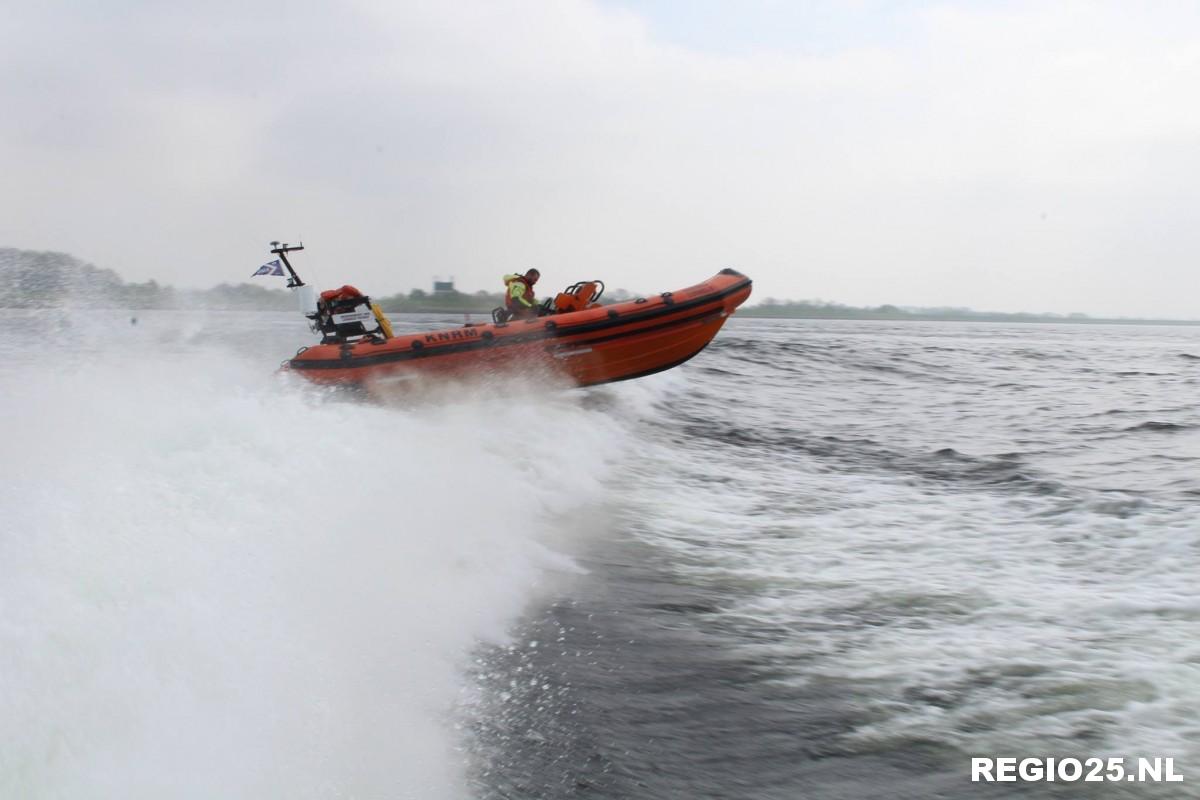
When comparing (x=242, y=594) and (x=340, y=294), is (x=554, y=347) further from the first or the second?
(x=242, y=594)

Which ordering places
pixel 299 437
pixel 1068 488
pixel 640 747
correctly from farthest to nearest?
pixel 1068 488 < pixel 299 437 < pixel 640 747

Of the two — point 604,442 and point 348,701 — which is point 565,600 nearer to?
point 348,701

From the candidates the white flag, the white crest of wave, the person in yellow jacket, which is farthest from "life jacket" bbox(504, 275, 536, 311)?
the white crest of wave

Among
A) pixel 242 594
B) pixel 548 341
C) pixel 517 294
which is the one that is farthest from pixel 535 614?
pixel 517 294

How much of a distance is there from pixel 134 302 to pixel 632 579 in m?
13.4

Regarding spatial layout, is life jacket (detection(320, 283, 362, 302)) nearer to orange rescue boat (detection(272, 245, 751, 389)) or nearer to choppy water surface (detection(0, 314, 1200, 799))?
orange rescue boat (detection(272, 245, 751, 389))

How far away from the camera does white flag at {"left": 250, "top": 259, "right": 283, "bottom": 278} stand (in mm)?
9531

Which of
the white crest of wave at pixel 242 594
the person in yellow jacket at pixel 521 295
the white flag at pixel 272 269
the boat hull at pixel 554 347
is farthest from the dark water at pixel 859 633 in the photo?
the white flag at pixel 272 269

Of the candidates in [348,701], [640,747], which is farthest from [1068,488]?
[348,701]

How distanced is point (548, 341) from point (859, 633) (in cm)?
607

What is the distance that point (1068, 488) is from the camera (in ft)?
23.4

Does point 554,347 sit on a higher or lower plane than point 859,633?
higher

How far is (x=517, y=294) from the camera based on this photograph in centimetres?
1008

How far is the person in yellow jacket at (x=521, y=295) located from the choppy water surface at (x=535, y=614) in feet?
7.86
